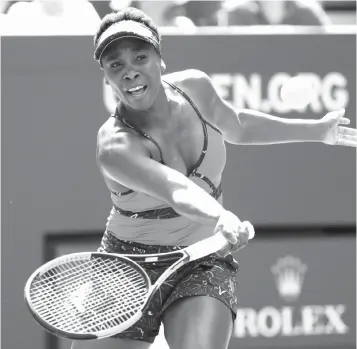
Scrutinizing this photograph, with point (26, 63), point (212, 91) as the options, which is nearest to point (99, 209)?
point (26, 63)

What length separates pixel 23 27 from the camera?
528 cm

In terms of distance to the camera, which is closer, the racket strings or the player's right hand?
the player's right hand

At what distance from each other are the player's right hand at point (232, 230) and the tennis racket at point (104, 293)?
14 centimetres

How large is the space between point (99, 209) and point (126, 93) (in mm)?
1963

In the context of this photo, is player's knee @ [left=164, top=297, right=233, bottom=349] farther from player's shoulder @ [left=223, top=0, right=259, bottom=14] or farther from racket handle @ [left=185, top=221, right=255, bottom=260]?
player's shoulder @ [left=223, top=0, right=259, bottom=14]

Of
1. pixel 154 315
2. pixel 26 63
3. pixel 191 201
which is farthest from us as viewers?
pixel 26 63

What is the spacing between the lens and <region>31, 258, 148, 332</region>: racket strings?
132 inches

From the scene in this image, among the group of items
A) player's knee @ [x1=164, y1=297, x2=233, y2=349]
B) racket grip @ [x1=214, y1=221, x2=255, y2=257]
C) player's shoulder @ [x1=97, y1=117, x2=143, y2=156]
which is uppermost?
player's shoulder @ [x1=97, y1=117, x2=143, y2=156]

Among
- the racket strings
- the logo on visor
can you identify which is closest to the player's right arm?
the racket strings

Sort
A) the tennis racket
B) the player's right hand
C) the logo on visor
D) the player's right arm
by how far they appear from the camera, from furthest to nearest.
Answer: the logo on visor < the tennis racket < the player's right arm < the player's right hand

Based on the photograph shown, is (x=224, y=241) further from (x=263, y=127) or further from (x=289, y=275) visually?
(x=289, y=275)

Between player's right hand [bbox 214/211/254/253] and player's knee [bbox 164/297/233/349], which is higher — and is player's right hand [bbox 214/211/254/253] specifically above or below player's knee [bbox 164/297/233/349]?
above

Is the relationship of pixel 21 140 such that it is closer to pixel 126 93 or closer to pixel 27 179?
pixel 27 179

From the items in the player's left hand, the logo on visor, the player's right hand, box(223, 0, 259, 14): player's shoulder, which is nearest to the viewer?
the player's right hand
